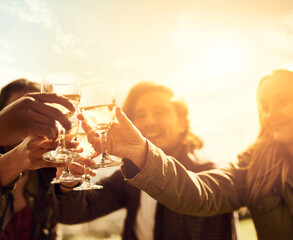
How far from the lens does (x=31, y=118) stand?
5.30ft

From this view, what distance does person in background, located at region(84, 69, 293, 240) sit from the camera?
2.30 metres

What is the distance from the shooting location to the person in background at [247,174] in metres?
2.30

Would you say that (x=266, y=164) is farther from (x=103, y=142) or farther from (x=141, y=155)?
(x=103, y=142)

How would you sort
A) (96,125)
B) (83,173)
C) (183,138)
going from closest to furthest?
(96,125), (83,173), (183,138)

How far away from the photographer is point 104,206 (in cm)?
436

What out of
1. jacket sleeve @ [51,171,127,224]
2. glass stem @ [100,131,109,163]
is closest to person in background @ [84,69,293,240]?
glass stem @ [100,131,109,163]

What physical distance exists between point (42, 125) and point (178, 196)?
1337 mm

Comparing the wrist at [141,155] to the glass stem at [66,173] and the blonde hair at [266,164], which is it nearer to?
the glass stem at [66,173]

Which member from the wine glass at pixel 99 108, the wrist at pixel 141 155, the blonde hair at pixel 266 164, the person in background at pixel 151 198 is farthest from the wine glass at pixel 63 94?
the blonde hair at pixel 266 164

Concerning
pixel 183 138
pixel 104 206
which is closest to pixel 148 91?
pixel 183 138

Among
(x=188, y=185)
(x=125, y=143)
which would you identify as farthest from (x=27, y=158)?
(x=188, y=185)

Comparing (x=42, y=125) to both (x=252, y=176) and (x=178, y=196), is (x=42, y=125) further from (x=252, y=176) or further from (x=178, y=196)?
(x=252, y=176)

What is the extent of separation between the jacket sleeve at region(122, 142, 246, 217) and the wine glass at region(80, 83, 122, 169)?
0.30m

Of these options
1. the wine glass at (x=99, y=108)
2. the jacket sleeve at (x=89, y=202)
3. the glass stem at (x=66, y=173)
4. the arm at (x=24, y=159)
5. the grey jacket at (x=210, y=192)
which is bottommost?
the jacket sleeve at (x=89, y=202)
